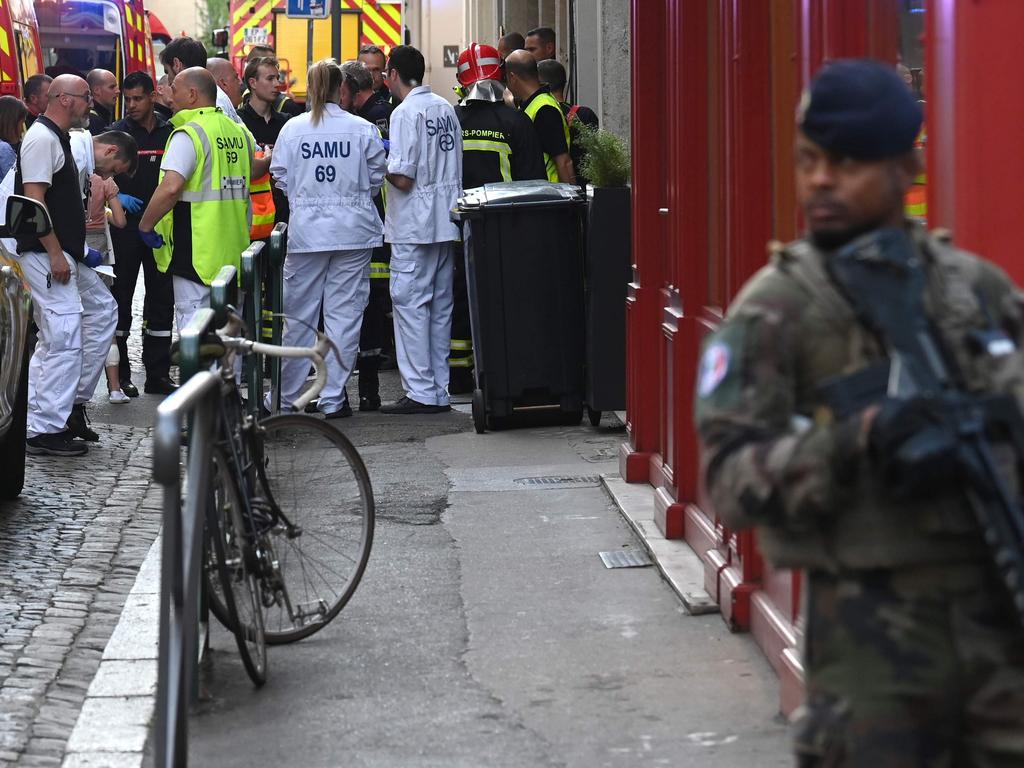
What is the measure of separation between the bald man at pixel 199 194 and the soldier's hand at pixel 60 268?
74cm

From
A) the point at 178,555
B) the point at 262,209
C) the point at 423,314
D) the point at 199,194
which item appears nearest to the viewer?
the point at 178,555

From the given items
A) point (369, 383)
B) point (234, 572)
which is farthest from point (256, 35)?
point (234, 572)

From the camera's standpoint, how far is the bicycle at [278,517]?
198 inches

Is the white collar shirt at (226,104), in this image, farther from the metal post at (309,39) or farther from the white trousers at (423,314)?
the metal post at (309,39)

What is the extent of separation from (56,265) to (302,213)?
63.4 inches

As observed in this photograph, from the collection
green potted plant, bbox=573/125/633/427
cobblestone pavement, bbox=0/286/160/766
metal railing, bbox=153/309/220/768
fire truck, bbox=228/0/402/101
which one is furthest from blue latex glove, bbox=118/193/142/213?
fire truck, bbox=228/0/402/101

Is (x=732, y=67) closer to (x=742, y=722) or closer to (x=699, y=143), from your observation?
(x=699, y=143)

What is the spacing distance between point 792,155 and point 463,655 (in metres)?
1.82

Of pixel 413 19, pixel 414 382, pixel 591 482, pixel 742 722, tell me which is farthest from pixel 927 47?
pixel 413 19

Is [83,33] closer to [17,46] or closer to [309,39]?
[309,39]

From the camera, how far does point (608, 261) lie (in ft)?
30.7

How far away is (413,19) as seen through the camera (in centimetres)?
3212

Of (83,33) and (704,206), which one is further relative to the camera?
(83,33)

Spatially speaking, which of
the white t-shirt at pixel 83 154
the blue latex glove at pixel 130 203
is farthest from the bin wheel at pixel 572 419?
the blue latex glove at pixel 130 203
